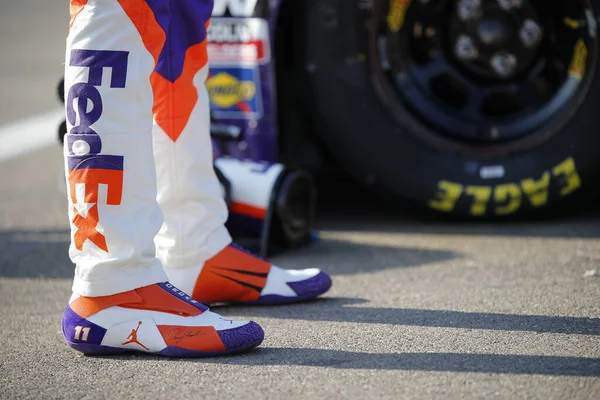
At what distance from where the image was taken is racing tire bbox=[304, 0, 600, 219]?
3.49m

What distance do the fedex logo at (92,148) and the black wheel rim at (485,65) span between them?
1.55 meters

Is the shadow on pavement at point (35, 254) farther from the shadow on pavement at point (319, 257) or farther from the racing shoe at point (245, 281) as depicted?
the racing shoe at point (245, 281)

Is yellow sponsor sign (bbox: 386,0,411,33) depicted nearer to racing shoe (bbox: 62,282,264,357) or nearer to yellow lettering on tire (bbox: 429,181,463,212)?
yellow lettering on tire (bbox: 429,181,463,212)

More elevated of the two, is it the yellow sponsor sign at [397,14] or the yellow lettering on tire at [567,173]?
the yellow sponsor sign at [397,14]

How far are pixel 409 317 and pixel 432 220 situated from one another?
1.26 metres

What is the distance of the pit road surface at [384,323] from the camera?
200 centimetres

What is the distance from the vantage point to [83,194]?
2.17 meters

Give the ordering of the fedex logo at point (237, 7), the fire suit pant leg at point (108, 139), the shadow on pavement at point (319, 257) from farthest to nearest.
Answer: the fedex logo at point (237, 7) < the shadow on pavement at point (319, 257) < the fire suit pant leg at point (108, 139)

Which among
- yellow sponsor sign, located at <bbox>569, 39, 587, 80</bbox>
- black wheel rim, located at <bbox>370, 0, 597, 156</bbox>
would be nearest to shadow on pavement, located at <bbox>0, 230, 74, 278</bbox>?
black wheel rim, located at <bbox>370, 0, 597, 156</bbox>

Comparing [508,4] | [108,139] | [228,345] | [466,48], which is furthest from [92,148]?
[508,4]

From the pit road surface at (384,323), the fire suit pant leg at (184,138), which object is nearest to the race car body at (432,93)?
the pit road surface at (384,323)

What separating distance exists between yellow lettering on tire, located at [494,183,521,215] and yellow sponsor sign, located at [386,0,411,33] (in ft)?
2.22

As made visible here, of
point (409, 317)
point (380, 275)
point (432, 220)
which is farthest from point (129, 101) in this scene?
point (432, 220)

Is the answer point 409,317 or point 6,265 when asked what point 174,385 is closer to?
point 409,317
